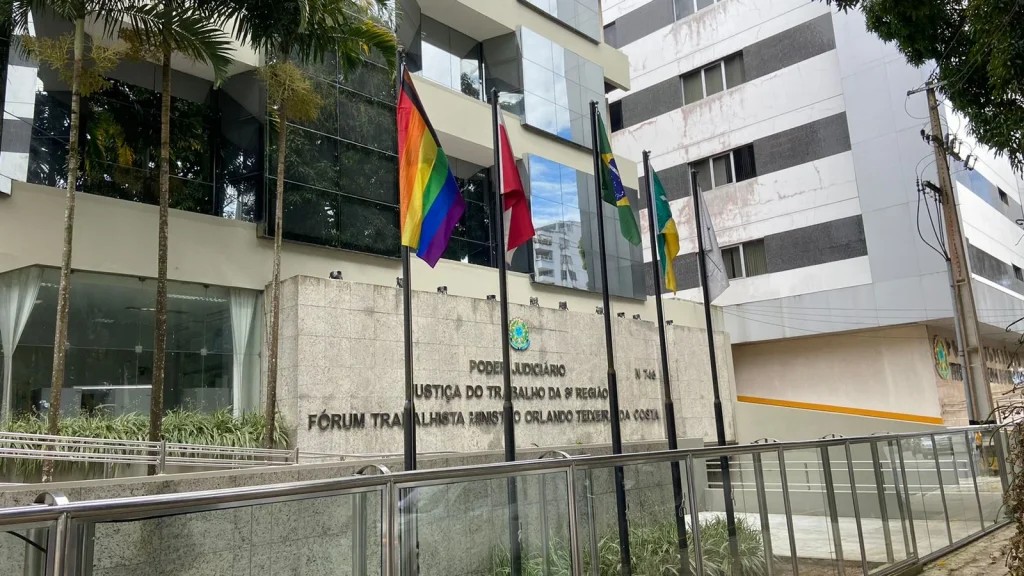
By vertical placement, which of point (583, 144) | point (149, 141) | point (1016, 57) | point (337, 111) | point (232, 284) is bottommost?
point (232, 284)

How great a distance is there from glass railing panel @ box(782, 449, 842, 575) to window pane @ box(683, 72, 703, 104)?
27911mm

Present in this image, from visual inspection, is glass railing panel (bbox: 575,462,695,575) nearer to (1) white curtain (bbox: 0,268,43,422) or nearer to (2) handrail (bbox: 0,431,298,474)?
(2) handrail (bbox: 0,431,298,474)

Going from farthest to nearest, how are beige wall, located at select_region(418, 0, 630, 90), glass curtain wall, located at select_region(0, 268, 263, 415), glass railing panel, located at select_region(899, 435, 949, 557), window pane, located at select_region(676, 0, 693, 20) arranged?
window pane, located at select_region(676, 0, 693, 20), beige wall, located at select_region(418, 0, 630, 90), glass curtain wall, located at select_region(0, 268, 263, 415), glass railing panel, located at select_region(899, 435, 949, 557)

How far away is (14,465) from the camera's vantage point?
11055mm

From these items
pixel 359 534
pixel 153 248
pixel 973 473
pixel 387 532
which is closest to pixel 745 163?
pixel 973 473

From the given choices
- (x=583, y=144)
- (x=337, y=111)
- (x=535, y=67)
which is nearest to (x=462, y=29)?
(x=535, y=67)

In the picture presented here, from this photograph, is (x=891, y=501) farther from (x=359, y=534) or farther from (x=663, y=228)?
(x=359, y=534)

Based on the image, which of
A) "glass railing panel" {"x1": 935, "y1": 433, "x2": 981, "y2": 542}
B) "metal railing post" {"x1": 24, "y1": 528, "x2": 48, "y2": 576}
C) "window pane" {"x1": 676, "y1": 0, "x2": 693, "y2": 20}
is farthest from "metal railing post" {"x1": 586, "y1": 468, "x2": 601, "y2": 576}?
"window pane" {"x1": 676, "y1": 0, "x2": 693, "y2": 20}

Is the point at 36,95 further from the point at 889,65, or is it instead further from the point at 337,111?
the point at 889,65

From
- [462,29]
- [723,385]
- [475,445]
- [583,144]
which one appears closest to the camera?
[475,445]

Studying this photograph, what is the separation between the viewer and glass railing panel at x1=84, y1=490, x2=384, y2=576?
2.94m

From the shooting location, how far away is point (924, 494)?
A: 1023cm

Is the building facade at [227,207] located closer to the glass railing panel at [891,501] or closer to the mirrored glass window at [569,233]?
the mirrored glass window at [569,233]

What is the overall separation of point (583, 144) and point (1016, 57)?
16.6m
